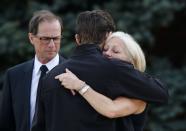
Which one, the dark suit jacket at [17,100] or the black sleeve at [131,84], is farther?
the dark suit jacket at [17,100]

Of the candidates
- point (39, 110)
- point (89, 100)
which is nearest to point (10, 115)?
point (39, 110)

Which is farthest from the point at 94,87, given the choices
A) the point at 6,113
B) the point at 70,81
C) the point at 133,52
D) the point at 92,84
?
the point at 6,113

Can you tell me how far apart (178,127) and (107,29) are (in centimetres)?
439

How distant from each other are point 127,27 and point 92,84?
13.8ft

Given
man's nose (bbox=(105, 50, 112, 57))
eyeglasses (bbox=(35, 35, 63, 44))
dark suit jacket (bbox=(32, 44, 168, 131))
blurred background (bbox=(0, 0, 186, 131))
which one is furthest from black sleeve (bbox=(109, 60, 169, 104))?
blurred background (bbox=(0, 0, 186, 131))

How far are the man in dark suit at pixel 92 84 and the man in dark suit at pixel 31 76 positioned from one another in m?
0.82

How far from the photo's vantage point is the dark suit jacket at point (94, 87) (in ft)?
9.82

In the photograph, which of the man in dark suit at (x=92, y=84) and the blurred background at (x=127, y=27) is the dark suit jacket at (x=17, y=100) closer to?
the man in dark suit at (x=92, y=84)

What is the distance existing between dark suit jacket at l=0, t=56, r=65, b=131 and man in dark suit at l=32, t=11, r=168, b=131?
2.57 ft

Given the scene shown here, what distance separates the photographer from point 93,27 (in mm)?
3027

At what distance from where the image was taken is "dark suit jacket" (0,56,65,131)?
388 centimetres

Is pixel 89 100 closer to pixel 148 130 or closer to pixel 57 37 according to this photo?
pixel 57 37

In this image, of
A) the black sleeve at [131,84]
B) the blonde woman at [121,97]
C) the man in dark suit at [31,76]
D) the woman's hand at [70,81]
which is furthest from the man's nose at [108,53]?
the man in dark suit at [31,76]

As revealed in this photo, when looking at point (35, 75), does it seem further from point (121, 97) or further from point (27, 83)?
point (121, 97)
